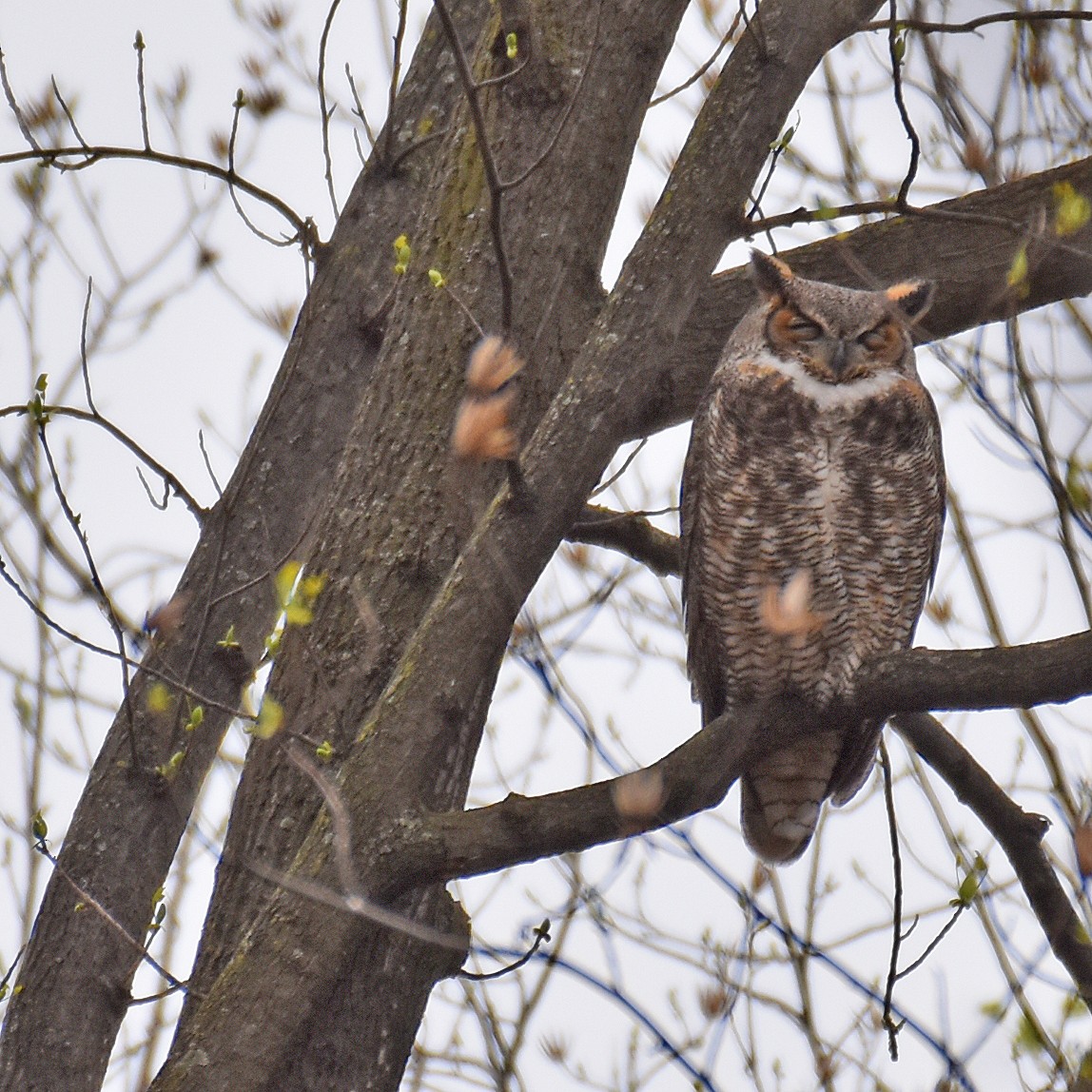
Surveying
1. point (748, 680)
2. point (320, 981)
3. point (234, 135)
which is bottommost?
point (320, 981)

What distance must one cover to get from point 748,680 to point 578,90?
142 centimetres

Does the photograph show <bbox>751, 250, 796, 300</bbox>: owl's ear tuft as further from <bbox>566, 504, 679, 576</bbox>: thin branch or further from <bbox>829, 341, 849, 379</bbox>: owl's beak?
<bbox>566, 504, 679, 576</bbox>: thin branch

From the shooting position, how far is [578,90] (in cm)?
243

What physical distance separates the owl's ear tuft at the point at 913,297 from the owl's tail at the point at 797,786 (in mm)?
943

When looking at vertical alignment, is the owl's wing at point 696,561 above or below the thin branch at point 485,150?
above

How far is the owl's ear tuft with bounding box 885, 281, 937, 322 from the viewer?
9.43ft

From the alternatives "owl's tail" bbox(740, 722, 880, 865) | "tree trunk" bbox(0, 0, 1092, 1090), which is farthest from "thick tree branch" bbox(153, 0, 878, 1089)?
"owl's tail" bbox(740, 722, 880, 865)

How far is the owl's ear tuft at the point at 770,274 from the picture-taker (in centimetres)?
309

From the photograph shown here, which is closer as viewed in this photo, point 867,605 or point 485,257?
point 485,257

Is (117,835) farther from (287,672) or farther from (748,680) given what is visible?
(748,680)

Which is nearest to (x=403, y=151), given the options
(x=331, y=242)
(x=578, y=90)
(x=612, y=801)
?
(x=331, y=242)

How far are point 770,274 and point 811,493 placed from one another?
1.73 feet

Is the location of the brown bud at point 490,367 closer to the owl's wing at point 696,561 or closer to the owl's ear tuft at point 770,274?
the owl's wing at point 696,561

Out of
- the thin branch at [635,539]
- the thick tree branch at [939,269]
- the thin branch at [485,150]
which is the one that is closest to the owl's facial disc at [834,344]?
the thick tree branch at [939,269]
